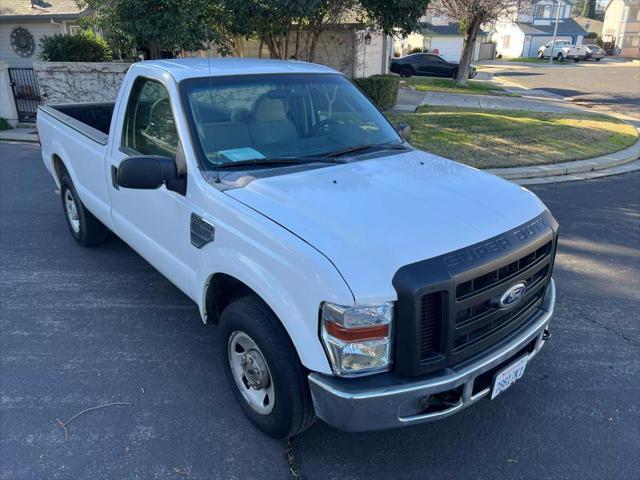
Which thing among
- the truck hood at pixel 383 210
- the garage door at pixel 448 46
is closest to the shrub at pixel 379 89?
the truck hood at pixel 383 210

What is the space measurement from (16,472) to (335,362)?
1.81m

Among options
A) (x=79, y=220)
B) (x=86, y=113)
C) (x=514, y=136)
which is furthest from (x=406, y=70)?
(x=79, y=220)

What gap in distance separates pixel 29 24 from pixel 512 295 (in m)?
21.3

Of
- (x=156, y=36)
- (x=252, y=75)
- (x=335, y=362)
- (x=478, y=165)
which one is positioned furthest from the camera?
(x=156, y=36)

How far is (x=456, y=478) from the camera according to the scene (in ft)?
8.78

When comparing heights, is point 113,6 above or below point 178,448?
above

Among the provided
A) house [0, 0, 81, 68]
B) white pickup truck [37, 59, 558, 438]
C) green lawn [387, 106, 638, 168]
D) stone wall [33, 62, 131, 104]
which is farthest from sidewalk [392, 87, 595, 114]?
white pickup truck [37, 59, 558, 438]

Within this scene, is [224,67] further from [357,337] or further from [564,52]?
[564,52]

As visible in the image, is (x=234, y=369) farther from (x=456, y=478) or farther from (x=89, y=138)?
(x=89, y=138)

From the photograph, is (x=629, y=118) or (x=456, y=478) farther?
(x=629, y=118)

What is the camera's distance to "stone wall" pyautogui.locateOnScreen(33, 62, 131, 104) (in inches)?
497

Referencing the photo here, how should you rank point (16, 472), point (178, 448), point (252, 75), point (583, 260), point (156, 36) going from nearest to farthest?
point (16, 472) → point (178, 448) → point (252, 75) → point (583, 260) → point (156, 36)

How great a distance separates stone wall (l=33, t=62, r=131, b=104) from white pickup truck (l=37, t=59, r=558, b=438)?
985 cm

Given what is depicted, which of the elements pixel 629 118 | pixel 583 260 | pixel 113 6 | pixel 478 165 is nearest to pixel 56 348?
pixel 583 260
